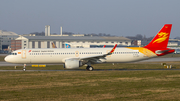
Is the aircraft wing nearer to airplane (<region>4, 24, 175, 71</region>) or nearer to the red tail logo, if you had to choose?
airplane (<region>4, 24, 175, 71</region>)

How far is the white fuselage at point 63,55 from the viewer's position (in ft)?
108

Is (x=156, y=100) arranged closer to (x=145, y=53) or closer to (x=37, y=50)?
(x=145, y=53)

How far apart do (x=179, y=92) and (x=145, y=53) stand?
17975mm

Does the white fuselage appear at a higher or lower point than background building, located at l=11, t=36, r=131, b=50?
lower

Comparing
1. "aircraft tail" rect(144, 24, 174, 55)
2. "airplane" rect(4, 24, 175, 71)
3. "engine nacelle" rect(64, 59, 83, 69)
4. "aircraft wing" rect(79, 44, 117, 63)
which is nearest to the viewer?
"engine nacelle" rect(64, 59, 83, 69)

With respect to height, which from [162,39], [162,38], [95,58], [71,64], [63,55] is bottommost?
[71,64]

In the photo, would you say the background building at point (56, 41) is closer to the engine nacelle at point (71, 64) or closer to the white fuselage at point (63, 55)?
the white fuselage at point (63, 55)

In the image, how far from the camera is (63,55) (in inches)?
1297

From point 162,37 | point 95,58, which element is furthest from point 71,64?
point 162,37

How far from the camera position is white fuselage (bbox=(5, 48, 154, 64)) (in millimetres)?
33000

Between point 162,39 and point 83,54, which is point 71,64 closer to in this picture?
point 83,54

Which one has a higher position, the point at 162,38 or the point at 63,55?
the point at 162,38

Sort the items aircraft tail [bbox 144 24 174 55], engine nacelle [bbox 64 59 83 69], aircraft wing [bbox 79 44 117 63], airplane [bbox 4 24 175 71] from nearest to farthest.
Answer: engine nacelle [bbox 64 59 83 69] → aircraft wing [bbox 79 44 117 63] → airplane [bbox 4 24 175 71] → aircraft tail [bbox 144 24 174 55]

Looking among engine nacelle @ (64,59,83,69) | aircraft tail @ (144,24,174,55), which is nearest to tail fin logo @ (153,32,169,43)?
aircraft tail @ (144,24,174,55)
